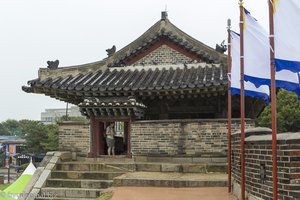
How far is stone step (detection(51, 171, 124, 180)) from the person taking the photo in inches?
519

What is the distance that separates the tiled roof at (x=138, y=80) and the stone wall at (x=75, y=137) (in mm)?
1366

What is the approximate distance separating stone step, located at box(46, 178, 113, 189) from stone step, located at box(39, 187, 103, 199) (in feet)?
1.16

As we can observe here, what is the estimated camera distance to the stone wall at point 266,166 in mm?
5598

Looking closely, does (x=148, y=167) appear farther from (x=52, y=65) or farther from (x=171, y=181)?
(x=52, y=65)

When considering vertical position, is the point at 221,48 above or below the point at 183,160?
above

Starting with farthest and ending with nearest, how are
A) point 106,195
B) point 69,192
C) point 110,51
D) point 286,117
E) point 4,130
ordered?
point 4,130 → point 286,117 → point 110,51 → point 69,192 → point 106,195

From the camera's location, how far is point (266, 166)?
6828mm

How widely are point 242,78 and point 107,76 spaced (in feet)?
27.6

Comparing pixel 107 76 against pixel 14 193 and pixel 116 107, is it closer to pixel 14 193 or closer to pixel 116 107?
pixel 116 107

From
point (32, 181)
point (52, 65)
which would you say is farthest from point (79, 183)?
point (52, 65)

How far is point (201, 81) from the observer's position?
1388 cm

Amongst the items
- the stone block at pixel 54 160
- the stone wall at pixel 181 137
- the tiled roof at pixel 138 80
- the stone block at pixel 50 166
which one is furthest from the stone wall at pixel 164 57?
the stone block at pixel 50 166

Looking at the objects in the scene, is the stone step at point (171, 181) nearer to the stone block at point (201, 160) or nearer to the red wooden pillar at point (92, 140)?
the stone block at point (201, 160)

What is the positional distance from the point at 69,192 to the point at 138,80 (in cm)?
494
